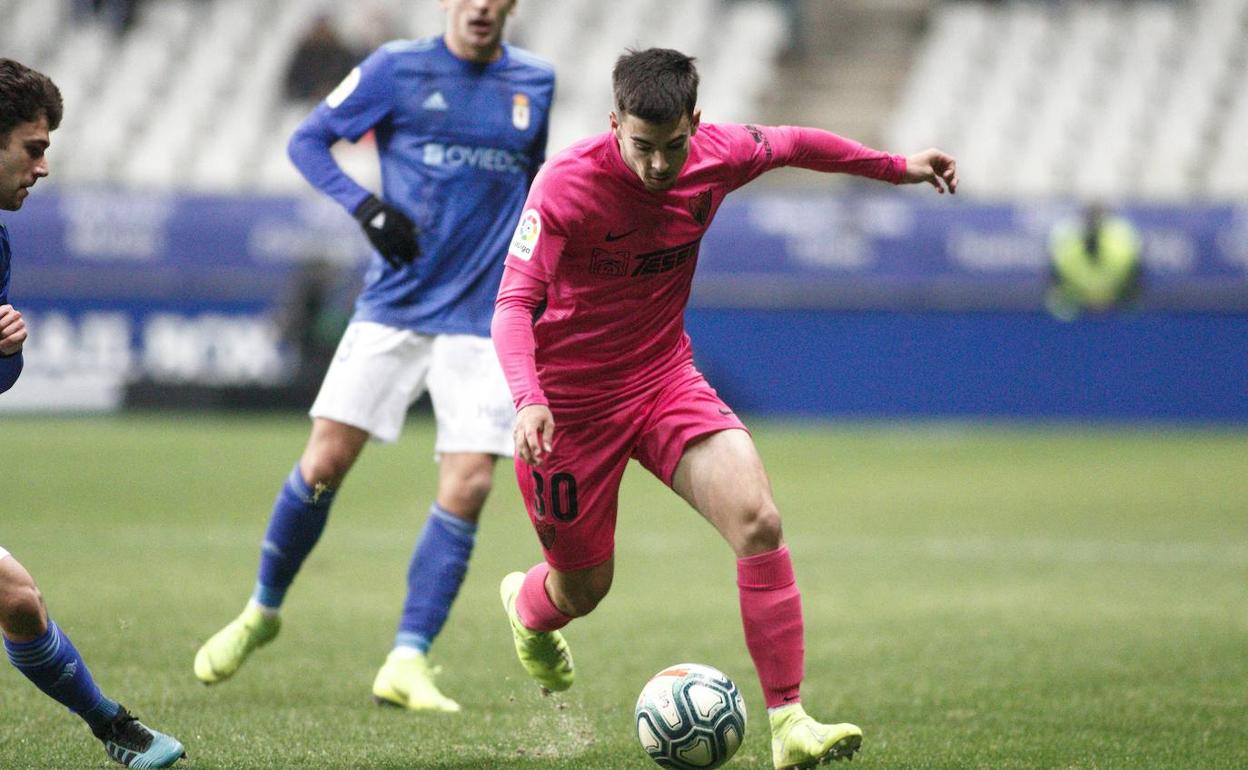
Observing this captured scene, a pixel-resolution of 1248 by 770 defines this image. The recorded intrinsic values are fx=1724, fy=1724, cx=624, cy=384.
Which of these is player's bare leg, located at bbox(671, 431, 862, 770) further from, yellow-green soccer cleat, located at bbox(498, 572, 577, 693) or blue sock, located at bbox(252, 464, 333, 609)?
blue sock, located at bbox(252, 464, 333, 609)

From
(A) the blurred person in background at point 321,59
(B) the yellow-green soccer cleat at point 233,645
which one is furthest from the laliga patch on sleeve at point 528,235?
(A) the blurred person in background at point 321,59

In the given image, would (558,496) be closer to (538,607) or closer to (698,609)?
(538,607)

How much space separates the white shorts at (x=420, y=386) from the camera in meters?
6.11

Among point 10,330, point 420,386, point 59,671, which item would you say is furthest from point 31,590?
point 420,386

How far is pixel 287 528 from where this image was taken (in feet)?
20.2

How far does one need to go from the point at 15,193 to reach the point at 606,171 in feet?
5.19

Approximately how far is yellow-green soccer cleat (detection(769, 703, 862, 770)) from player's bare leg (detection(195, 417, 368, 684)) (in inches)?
80.4

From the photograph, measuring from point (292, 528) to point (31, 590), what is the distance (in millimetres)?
1742

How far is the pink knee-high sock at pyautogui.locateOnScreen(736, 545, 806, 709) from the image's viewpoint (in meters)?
4.73

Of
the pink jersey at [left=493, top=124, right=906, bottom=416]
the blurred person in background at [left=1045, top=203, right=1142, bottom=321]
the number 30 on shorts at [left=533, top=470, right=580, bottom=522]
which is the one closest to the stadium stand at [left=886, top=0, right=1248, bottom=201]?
the blurred person in background at [left=1045, top=203, right=1142, bottom=321]

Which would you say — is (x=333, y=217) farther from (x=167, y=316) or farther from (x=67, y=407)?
(x=67, y=407)

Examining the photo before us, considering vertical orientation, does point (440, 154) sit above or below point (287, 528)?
above

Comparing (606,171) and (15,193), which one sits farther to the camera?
(606,171)

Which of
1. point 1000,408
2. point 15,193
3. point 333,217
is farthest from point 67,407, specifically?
point 15,193
